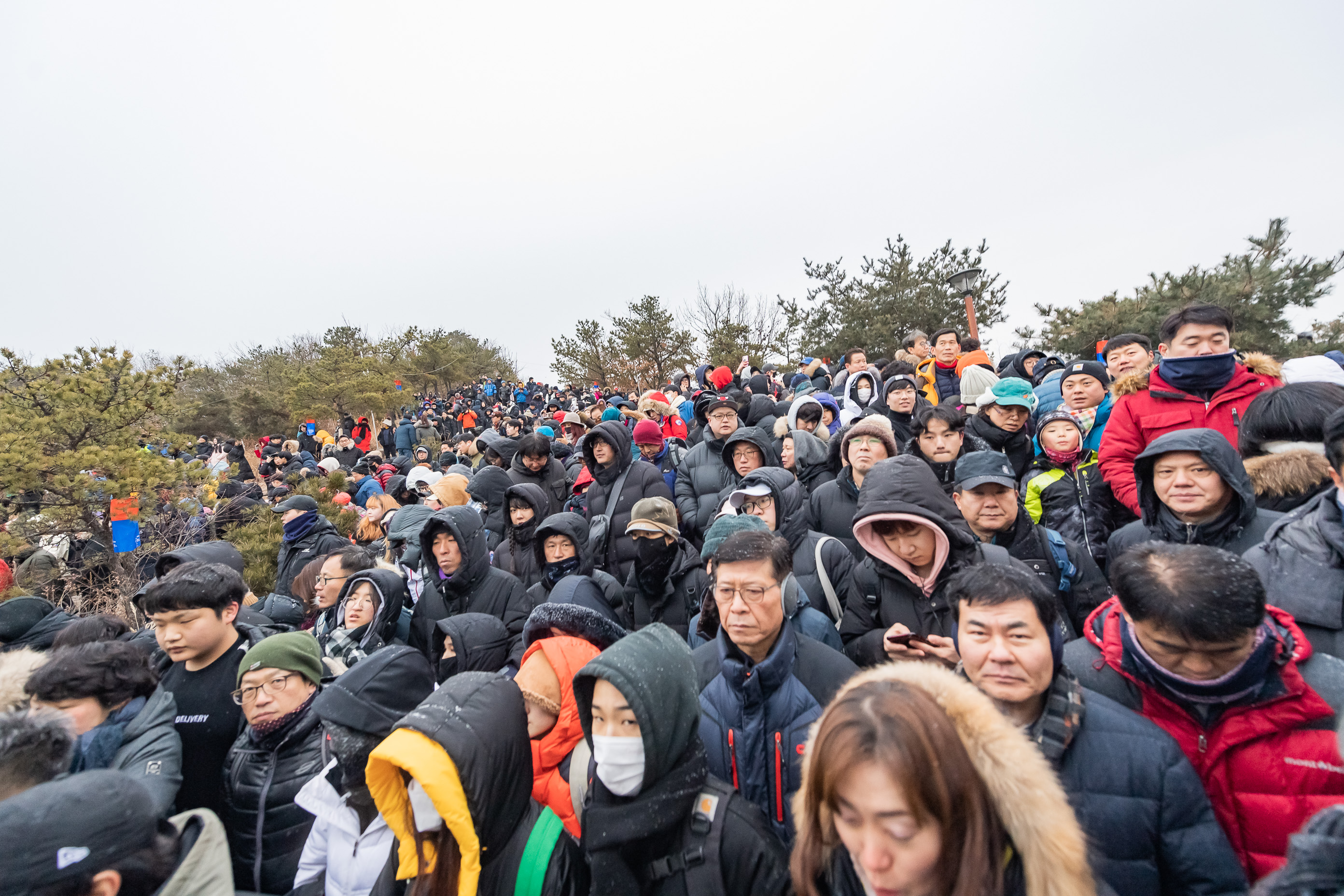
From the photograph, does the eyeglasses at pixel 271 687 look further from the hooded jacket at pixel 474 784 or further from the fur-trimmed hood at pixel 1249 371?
the fur-trimmed hood at pixel 1249 371

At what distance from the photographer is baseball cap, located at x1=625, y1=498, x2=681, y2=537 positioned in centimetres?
397

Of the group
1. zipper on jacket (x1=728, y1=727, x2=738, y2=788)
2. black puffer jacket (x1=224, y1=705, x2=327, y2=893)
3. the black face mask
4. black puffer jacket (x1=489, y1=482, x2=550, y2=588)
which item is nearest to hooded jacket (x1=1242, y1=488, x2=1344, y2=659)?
zipper on jacket (x1=728, y1=727, x2=738, y2=788)

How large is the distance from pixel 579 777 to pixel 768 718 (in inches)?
30.8

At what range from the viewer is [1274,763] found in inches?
62.6

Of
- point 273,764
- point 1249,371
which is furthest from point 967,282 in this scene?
point 273,764

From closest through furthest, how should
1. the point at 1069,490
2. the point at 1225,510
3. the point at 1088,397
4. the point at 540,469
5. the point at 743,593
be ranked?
the point at 743,593 → the point at 1225,510 → the point at 1069,490 → the point at 1088,397 → the point at 540,469

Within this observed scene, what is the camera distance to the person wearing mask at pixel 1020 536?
3.00 metres

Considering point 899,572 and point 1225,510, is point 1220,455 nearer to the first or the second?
point 1225,510

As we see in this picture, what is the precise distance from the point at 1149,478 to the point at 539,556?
381 cm

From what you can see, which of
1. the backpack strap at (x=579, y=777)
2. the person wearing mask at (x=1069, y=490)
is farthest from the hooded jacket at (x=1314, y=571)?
the backpack strap at (x=579, y=777)

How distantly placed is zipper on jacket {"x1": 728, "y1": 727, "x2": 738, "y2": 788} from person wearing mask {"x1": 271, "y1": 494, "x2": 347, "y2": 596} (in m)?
4.79

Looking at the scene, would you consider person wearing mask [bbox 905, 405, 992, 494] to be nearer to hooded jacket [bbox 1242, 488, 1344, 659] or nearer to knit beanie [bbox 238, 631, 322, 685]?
hooded jacket [bbox 1242, 488, 1344, 659]

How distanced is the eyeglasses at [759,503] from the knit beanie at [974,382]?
3535 millimetres

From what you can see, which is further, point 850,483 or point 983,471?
point 850,483
